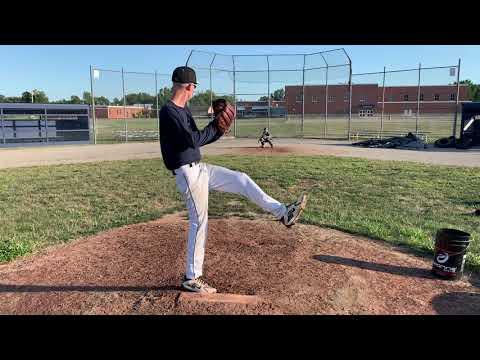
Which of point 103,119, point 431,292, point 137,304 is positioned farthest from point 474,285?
point 103,119

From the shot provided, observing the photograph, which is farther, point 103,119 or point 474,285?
point 103,119

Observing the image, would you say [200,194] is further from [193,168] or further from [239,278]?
[239,278]

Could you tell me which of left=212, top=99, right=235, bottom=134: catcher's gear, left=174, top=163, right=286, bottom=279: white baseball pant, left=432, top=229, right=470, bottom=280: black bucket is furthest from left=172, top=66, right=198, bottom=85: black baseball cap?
→ left=432, top=229, right=470, bottom=280: black bucket

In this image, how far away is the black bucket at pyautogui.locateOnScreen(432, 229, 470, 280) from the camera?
162 inches

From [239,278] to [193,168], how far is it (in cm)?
132

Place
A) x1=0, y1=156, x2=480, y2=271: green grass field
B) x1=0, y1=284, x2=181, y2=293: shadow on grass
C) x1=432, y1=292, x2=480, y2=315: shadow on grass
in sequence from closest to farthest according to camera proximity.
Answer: x1=432, y1=292, x2=480, y2=315: shadow on grass → x1=0, y1=284, x2=181, y2=293: shadow on grass → x1=0, y1=156, x2=480, y2=271: green grass field

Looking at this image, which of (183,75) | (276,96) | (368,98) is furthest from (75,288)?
(368,98)

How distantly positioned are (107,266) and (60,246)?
120 centimetres

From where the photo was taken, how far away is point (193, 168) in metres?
3.55

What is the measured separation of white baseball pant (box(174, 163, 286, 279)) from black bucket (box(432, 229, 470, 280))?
1.75m

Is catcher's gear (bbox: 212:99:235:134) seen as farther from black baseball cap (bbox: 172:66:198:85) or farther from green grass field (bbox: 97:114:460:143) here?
green grass field (bbox: 97:114:460:143)
